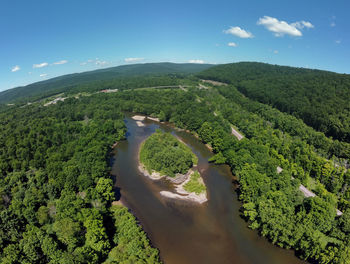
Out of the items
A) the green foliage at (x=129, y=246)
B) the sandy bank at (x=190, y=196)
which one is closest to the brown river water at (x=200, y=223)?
the sandy bank at (x=190, y=196)

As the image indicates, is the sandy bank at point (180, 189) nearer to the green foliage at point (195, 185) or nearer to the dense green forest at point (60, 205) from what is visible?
the green foliage at point (195, 185)

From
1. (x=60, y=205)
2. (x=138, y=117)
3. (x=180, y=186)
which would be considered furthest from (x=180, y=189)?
(x=138, y=117)

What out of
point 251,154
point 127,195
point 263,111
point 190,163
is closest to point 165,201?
point 127,195

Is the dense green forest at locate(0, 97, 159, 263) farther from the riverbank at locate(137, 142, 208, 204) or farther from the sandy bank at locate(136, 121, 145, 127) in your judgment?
the sandy bank at locate(136, 121, 145, 127)

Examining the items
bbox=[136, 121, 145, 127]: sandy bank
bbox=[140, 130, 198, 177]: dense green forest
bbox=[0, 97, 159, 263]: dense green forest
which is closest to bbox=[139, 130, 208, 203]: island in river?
bbox=[140, 130, 198, 177]: dense green forest

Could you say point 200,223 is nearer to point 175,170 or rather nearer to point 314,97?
point 175,170
